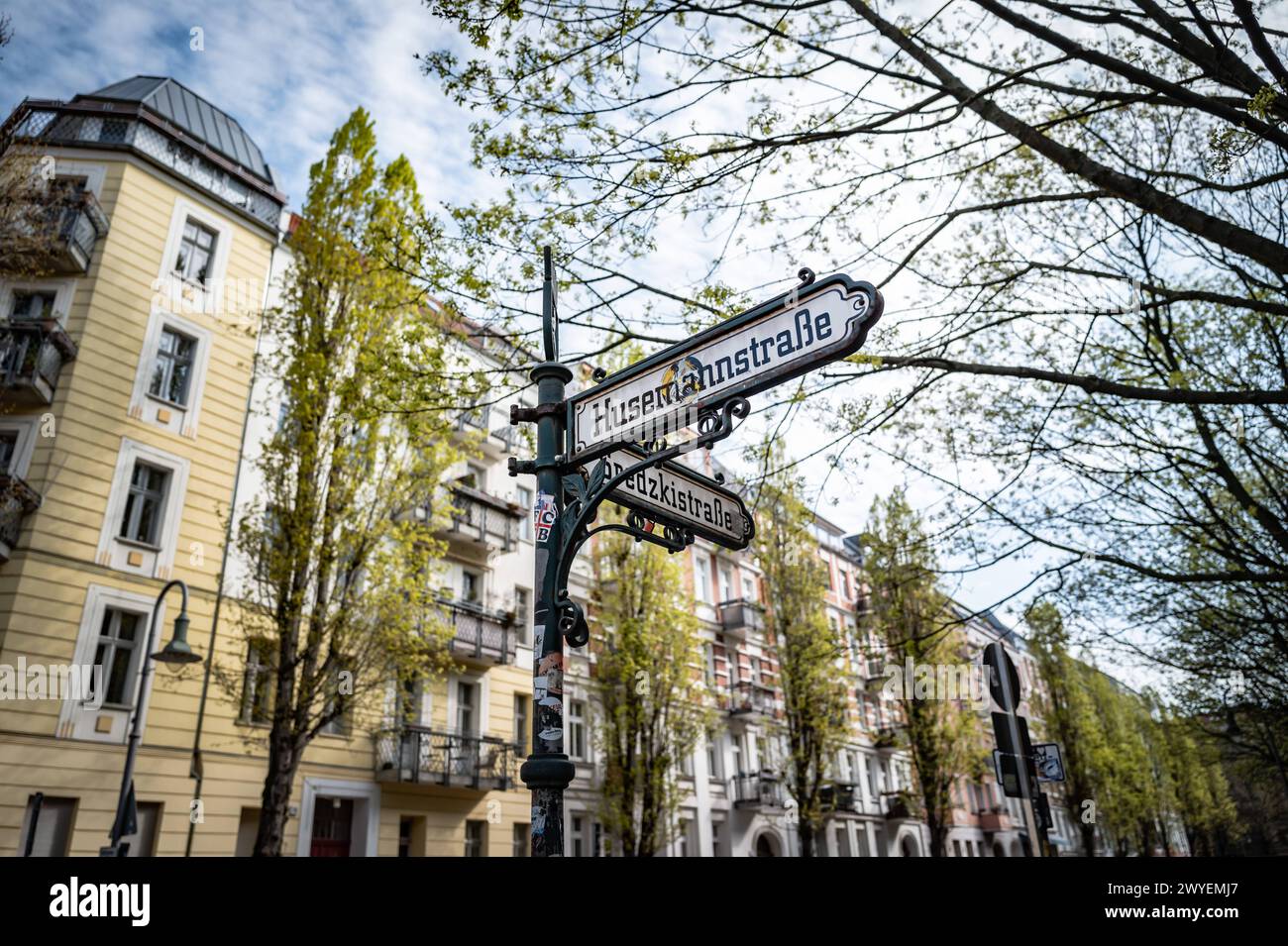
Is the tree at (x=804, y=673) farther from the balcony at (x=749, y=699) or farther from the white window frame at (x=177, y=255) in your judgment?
the white window frame at (x=177, y=255)

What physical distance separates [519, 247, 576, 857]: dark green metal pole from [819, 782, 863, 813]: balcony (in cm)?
2602

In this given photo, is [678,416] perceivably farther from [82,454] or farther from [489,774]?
[489,774]

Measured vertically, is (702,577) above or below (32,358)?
above

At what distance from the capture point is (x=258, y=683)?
1644 centimetres

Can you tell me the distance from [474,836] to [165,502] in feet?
37.8

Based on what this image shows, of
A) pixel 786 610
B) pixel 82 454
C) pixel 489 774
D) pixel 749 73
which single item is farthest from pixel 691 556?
pixel 749 73

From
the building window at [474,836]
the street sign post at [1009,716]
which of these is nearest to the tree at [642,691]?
the building window at [474,836]

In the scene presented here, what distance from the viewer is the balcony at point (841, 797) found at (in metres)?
28.5

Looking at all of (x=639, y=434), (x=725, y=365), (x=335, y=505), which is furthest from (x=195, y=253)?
(x=725, y=365)

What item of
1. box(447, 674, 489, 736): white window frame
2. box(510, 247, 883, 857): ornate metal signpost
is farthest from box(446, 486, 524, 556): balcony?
box(510, 247, 883, 857): ornate metal signpost

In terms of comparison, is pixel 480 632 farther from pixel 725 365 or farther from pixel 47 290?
pixel 725 365

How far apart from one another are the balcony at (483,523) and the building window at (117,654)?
7.75 metres

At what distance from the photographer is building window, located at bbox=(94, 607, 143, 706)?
1523cm
